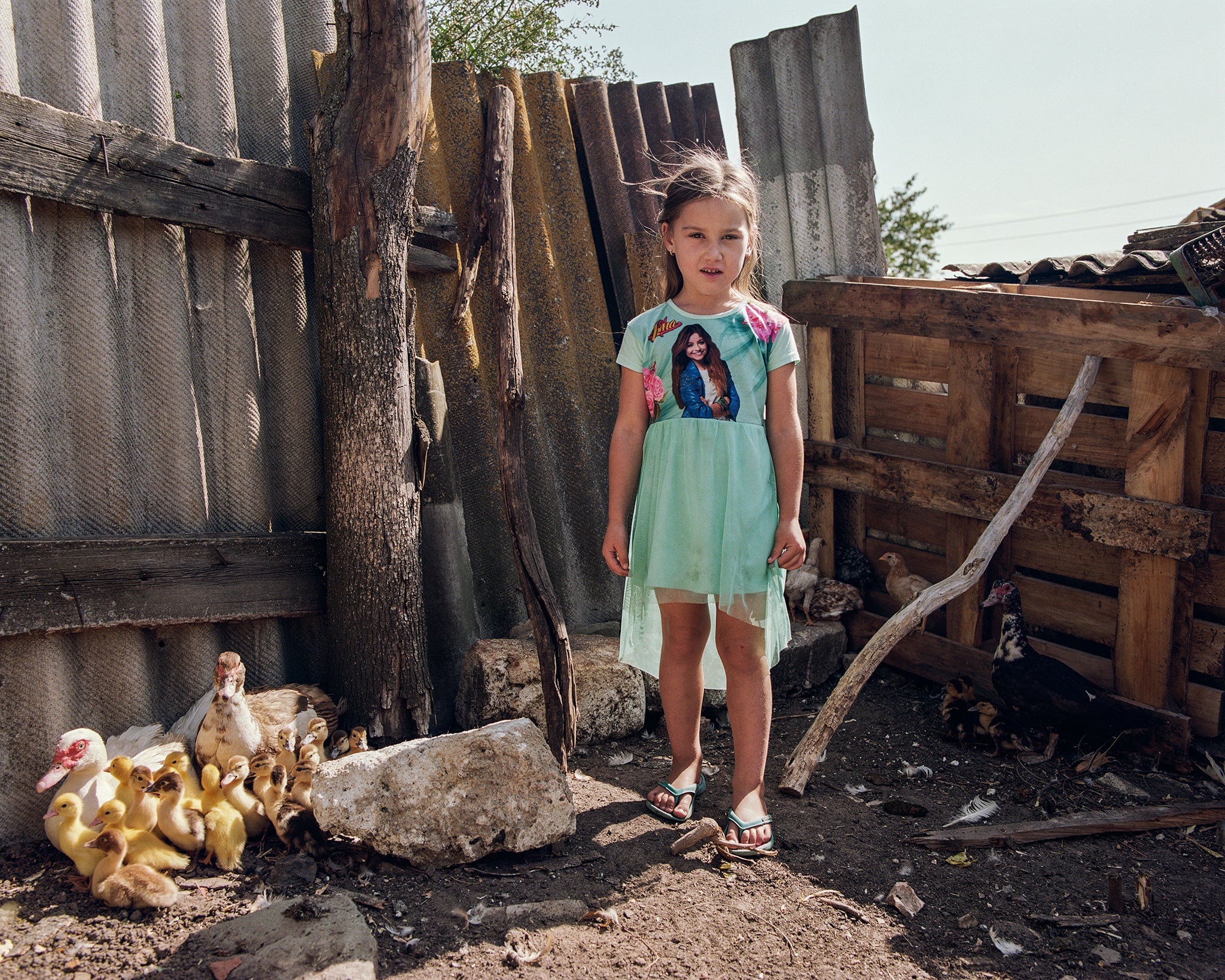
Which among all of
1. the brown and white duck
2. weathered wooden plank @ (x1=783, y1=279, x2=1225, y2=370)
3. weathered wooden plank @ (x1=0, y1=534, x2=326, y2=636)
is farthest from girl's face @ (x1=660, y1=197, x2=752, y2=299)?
the brown and white duck

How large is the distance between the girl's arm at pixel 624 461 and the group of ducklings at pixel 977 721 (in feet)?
5.95

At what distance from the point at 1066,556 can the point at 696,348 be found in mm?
2132

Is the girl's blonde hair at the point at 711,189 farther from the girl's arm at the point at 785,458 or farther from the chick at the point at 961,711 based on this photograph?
the chick at the point at 961,711

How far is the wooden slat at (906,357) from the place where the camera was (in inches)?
175

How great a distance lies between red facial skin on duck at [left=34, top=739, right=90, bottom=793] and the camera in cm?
288

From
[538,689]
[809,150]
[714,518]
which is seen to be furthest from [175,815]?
[809,150]

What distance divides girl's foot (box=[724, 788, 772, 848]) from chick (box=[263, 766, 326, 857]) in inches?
54.0

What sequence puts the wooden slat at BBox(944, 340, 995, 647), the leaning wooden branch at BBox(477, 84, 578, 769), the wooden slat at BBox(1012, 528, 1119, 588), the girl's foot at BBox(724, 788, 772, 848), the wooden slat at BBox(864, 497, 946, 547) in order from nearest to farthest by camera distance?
the girl's foot at BBox(724, 788, 772, 848), the leaning wooden branch at BBox(477, 84, 578, 769), the wooden slat at BBox(1012, 528, 1119, 588), the wooden slat at BBox(944, 340, 995, 647), the wooden slat at BBox(864, 497, 946, 547)

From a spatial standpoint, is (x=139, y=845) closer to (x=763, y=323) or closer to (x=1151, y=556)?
(x=763, y=323)

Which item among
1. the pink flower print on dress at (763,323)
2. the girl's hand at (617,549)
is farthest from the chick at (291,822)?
the pink flower print on dress at (763,323)

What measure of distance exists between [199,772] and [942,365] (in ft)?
12.0

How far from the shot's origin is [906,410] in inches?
182

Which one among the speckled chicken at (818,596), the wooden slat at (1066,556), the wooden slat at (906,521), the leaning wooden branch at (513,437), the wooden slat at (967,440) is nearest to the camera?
the leaning wooden branch at (513,437)

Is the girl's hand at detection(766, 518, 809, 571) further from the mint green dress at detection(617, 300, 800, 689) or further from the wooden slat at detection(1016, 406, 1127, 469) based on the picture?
the wooden slat at detection(1016, 406, 1127, 469)
